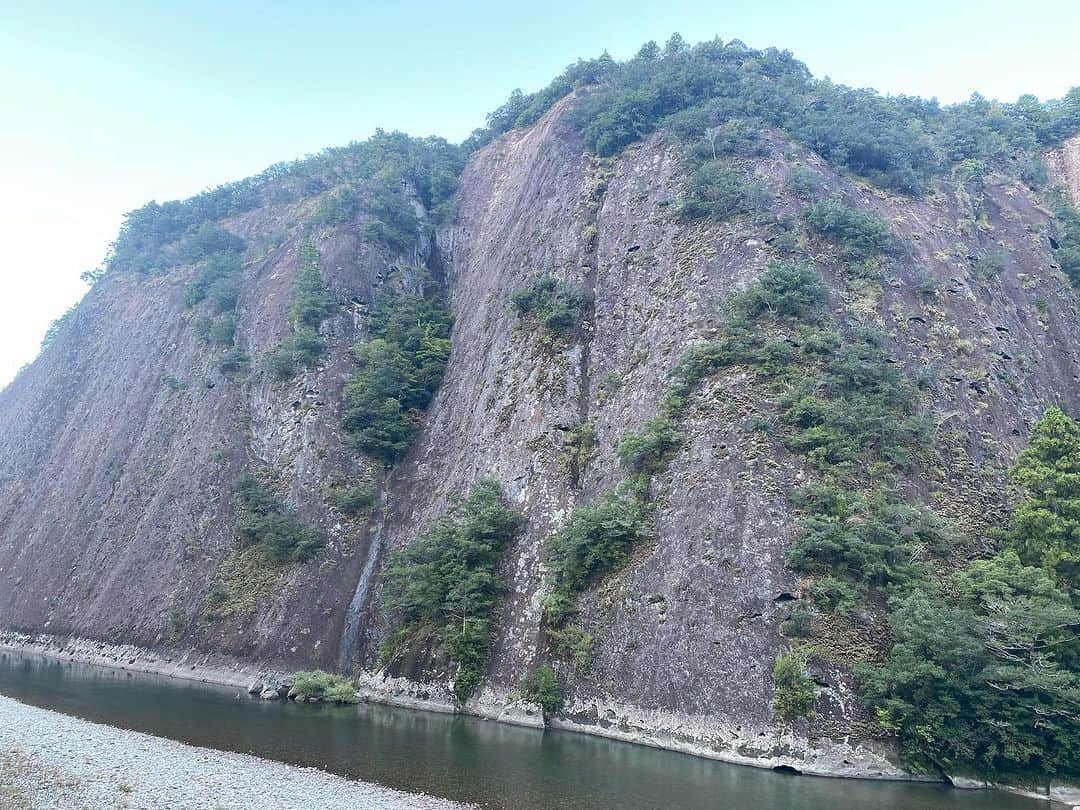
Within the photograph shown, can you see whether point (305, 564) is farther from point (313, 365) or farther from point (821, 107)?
point (821, 107)

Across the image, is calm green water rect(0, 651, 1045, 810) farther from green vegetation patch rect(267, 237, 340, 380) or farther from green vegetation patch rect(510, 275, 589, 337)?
green vegetation patch rect(267, 237, 340, 380)

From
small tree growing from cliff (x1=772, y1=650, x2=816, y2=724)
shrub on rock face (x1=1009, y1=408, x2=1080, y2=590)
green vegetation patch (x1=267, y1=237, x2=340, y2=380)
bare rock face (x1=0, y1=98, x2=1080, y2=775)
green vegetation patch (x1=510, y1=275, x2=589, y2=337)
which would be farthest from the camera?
green vegetation patch (x1=267, y1=237, x2=340, y2=380)

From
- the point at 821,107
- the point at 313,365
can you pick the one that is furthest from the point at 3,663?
the point at 821,107

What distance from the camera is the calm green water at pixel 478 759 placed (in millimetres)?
15422

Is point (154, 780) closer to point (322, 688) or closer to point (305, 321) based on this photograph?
point (322, 688)

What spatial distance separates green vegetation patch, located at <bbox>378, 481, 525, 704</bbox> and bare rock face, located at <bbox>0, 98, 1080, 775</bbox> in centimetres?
86

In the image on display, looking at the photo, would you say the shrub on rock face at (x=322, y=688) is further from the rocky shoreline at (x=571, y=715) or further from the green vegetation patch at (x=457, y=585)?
the green vegetation patch at (x=457, y=585)

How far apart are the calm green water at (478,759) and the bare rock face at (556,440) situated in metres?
1.47

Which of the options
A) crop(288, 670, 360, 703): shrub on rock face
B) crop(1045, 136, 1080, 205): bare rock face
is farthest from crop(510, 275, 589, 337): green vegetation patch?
crop(1045, 136, 1080, 205): bare rock face

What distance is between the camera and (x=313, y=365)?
42.6 meters

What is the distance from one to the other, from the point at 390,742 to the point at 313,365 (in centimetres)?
2732

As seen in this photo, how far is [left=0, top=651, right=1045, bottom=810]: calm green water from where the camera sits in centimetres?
1542

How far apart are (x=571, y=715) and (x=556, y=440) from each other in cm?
1208

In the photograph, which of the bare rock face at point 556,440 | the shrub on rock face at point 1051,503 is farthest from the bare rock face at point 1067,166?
the shrub on rock face at point 1051,503
